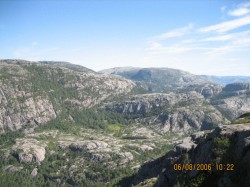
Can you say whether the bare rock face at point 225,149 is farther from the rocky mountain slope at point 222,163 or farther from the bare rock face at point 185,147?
the bare rock face at point 185,147

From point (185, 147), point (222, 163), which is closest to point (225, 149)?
point (222, 163)

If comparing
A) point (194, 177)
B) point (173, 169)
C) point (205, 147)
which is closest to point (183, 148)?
point (173, 169)

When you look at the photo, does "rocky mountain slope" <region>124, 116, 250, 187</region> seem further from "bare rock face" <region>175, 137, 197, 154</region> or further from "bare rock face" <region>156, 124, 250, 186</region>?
"bare rock face" <region>175, 137, 197, 154</region>

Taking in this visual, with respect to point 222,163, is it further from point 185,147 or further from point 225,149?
point 185,147

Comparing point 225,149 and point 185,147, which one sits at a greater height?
point 225,149

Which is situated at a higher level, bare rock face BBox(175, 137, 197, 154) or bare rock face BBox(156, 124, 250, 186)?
bare rock face BBox(156, 124, 250, 186)

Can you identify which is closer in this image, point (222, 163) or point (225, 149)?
point (222, 163)

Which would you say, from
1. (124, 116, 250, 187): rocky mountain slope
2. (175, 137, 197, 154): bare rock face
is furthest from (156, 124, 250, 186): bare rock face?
(175, 137, 197, 154): bare rock face

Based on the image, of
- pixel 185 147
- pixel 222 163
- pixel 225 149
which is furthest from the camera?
pixel 185 147

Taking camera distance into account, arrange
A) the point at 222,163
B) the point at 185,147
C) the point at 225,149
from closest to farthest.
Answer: the point at 222,163 → the point at 225,149 → the point at 185,147

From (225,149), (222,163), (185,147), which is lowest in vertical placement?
(185,147)

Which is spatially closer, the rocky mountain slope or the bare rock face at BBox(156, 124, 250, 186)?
the rocky mountain slope
